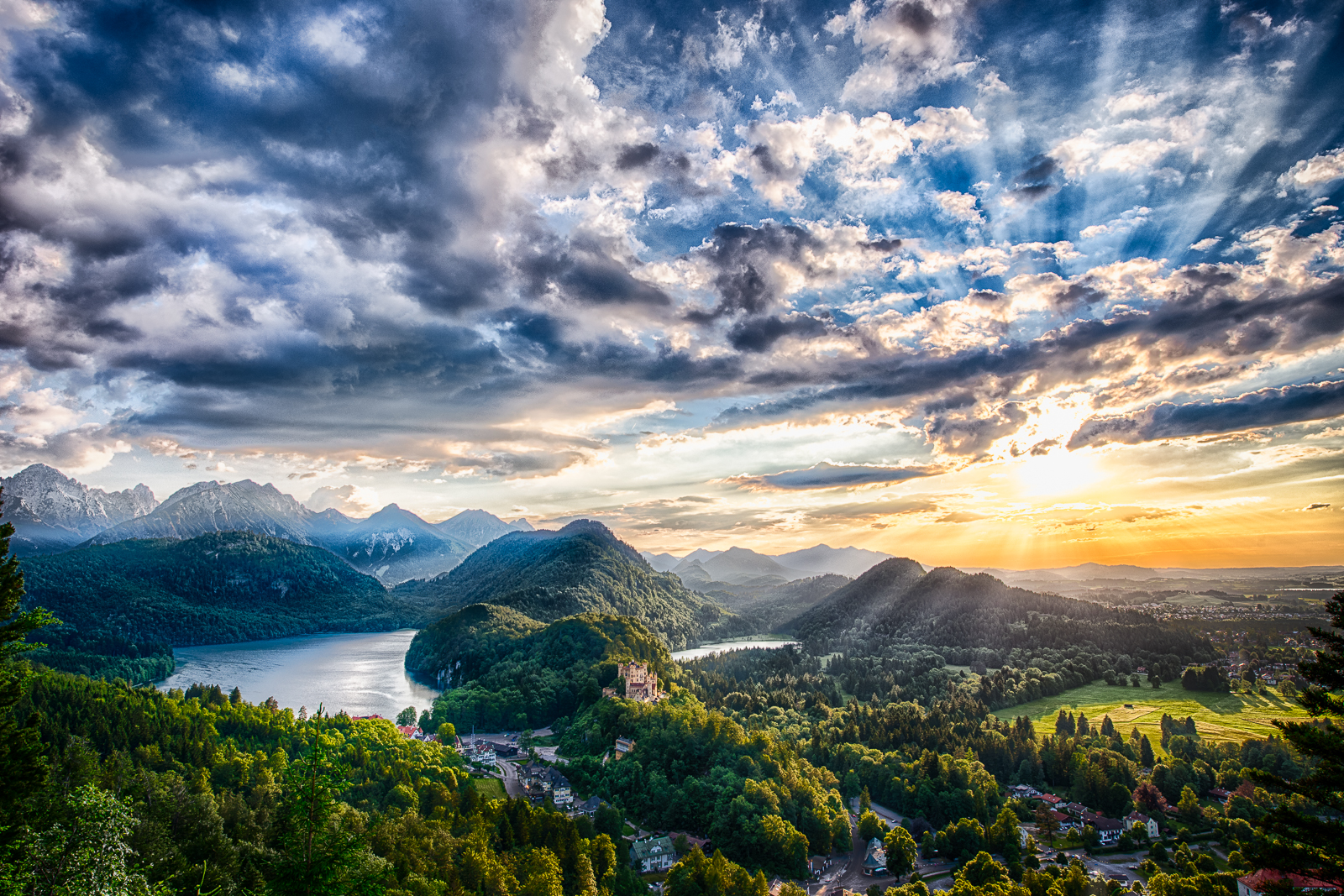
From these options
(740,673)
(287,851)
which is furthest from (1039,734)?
(287,851)

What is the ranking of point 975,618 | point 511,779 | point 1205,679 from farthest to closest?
point 975,618
point 1205,679
point 511,779

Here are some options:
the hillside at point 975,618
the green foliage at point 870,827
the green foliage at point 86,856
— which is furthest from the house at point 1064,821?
the hillside at point 975,618

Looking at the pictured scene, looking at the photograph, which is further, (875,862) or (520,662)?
(520,662)

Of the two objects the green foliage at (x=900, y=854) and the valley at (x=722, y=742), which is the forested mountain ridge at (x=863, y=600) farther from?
the green foliage at (x=900, y=854)

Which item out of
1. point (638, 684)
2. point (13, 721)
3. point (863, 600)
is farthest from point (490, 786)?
point (863, 600)

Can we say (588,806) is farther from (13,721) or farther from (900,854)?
(13,721)

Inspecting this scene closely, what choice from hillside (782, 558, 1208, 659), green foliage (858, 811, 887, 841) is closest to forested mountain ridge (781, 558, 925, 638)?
hillside (782, 558, 1208, 659)

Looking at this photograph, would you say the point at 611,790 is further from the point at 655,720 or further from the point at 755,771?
the point at 755,771
